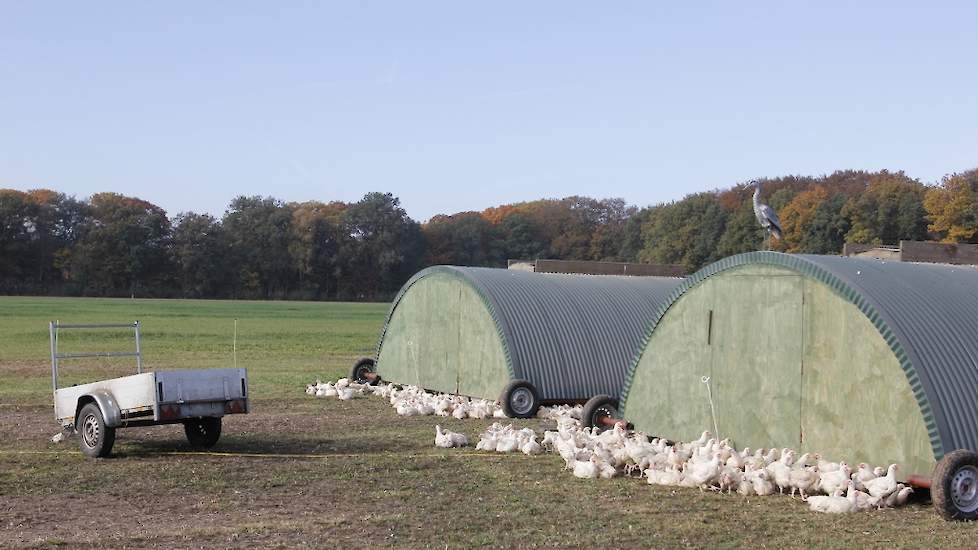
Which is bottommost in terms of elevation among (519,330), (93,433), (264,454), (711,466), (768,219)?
(264,454)

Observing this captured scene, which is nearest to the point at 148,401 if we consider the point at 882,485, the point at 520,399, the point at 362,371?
the point at 520,399

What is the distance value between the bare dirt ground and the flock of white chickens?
234 millimetres

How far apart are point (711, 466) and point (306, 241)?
365 feet

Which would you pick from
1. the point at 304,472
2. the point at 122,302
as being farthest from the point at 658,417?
the point at 122,302

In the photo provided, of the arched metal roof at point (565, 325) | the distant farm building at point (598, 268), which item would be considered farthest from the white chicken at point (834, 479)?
the distant farm building at point (598, 268)

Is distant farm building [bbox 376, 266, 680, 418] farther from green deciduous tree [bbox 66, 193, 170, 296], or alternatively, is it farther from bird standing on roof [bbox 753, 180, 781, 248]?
green deciduous tree [bbox 66, 193, 170, 296]

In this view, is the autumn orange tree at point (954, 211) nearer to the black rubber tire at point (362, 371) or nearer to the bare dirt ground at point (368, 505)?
the black rubber tire at point (362, 371)

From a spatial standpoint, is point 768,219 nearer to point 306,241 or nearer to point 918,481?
point 918,481

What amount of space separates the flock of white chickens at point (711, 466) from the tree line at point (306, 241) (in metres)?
84.2

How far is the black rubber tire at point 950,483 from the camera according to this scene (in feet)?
37.1

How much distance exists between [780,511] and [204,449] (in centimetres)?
851

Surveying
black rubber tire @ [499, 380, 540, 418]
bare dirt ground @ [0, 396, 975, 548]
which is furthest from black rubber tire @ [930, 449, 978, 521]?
black rubber tire @ [499, 380, 540, 418]

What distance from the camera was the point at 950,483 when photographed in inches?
446

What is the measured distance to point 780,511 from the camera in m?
12.0
